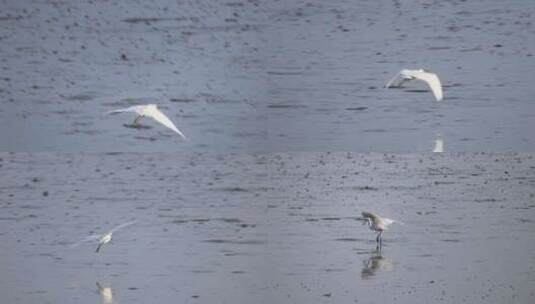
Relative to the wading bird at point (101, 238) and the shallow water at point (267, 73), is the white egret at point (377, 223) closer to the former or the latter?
the wading bird at point (101, 238)

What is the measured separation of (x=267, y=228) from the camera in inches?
380

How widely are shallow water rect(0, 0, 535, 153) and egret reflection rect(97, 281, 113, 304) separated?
3474mm

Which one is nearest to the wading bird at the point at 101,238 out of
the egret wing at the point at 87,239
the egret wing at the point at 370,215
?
the egret wing at the point at 87,239

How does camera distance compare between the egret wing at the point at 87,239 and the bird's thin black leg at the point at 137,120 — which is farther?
the bird's thin black leg at the point at 137,120

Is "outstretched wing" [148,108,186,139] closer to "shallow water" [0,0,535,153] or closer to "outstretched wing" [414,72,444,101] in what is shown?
"shallow water" [0,0,535,153]

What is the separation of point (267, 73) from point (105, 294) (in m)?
6.47

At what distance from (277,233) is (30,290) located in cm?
162

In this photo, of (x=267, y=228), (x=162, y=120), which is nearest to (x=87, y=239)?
(x=267, y=228)

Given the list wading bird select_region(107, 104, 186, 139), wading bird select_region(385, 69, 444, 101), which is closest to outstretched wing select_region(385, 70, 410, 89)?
wading bird select_region(385, 69, 444, 101)

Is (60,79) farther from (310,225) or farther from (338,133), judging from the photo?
(310,225)

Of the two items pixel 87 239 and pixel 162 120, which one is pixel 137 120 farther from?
pixel 87 239

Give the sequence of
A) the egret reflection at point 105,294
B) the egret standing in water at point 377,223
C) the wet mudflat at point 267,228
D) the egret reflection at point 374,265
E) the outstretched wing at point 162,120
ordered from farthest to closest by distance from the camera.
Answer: the outstretched wing at point 162,120
the egret standing in water at point 377,223
the egret reflection at point 374,265
the wet mudflat at point 267,228
the egret reflection at point 105,294

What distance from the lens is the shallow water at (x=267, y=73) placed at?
1227cm

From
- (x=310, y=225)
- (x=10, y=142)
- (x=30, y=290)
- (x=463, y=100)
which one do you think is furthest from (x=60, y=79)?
(x=30, y=290)
